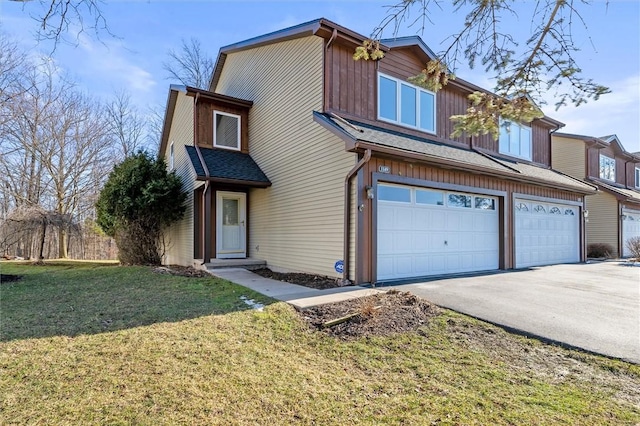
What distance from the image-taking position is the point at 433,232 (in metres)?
8.93

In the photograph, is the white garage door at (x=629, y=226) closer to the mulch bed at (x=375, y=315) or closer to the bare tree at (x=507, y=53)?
the bare tree at (x=507, y=53)

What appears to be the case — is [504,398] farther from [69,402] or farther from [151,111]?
[151,111]

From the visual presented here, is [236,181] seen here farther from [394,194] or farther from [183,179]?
[394,194]

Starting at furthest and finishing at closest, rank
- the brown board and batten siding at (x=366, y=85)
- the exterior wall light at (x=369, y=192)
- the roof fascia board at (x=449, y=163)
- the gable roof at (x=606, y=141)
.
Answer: the gable roof at (x=606, y=141) → the brown board and batten siding at (x=366, y=85) → the exterior wall light at (x=369, y=192) → the roof fascia board at (x=449, y=163)

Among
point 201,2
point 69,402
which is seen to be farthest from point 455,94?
point 69,402

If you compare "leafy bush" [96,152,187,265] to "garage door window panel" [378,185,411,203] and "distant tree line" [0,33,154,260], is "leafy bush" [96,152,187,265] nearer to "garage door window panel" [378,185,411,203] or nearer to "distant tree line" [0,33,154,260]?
"distant tree line" [0,33,154,260]

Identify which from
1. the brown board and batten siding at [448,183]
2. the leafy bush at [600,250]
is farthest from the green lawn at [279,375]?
the leafy bush at [600,250]

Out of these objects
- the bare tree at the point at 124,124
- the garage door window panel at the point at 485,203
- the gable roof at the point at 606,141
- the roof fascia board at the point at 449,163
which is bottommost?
the garage door window panel at the point at 485,203

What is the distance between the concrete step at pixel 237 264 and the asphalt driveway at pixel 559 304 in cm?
507

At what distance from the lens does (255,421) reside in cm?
271

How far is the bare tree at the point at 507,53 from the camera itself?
167 inches

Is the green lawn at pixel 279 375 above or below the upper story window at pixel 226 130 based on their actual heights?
below

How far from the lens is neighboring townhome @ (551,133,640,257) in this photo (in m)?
16.3

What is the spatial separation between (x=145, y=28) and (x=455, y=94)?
9695 millimetres
